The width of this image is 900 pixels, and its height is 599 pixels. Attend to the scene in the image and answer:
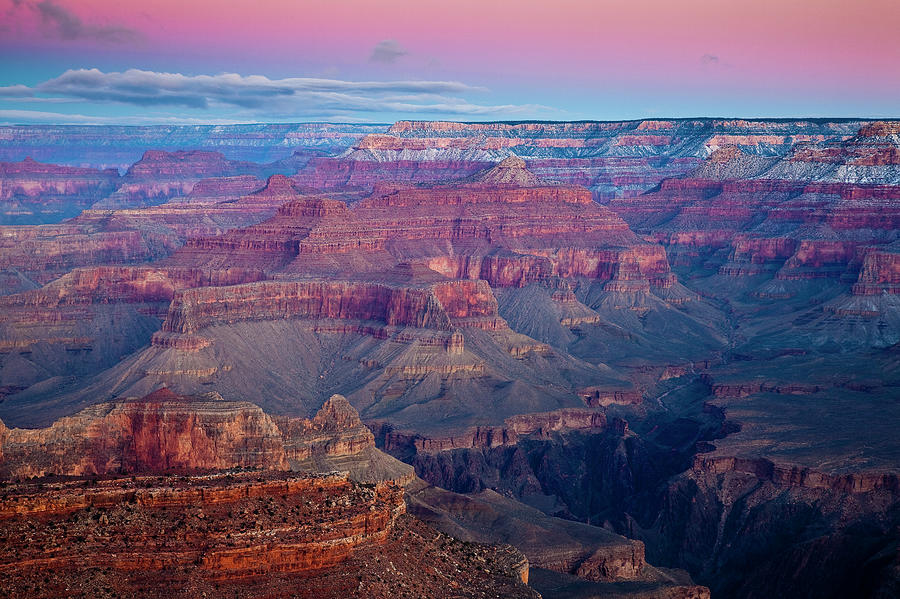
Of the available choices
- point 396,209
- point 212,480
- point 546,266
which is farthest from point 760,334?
point 212,480

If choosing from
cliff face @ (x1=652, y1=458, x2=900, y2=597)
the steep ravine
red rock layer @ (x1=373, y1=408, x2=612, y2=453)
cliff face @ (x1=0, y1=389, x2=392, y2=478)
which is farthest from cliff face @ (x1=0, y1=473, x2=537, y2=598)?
red rock layer @ (x1=373, y1=408, x2=612, y2=453)

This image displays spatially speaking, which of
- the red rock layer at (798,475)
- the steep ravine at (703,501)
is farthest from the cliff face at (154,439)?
the red rock layer at (798,475)

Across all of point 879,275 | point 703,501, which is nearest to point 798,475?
point 703,501

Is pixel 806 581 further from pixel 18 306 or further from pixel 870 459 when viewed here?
pixel 18 306

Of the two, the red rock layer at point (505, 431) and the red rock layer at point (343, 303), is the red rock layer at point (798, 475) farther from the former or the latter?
the red rock layer at point (343, 303)

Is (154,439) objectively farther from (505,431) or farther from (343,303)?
(343,303)

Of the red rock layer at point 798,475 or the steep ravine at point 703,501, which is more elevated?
the red rock layer at point 798,475

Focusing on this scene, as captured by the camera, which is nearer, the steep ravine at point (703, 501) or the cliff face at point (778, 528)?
the cliff face at point (778, 528)

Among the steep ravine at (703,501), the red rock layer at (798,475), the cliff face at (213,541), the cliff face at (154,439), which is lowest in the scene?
the steep ravine at (703,501)
